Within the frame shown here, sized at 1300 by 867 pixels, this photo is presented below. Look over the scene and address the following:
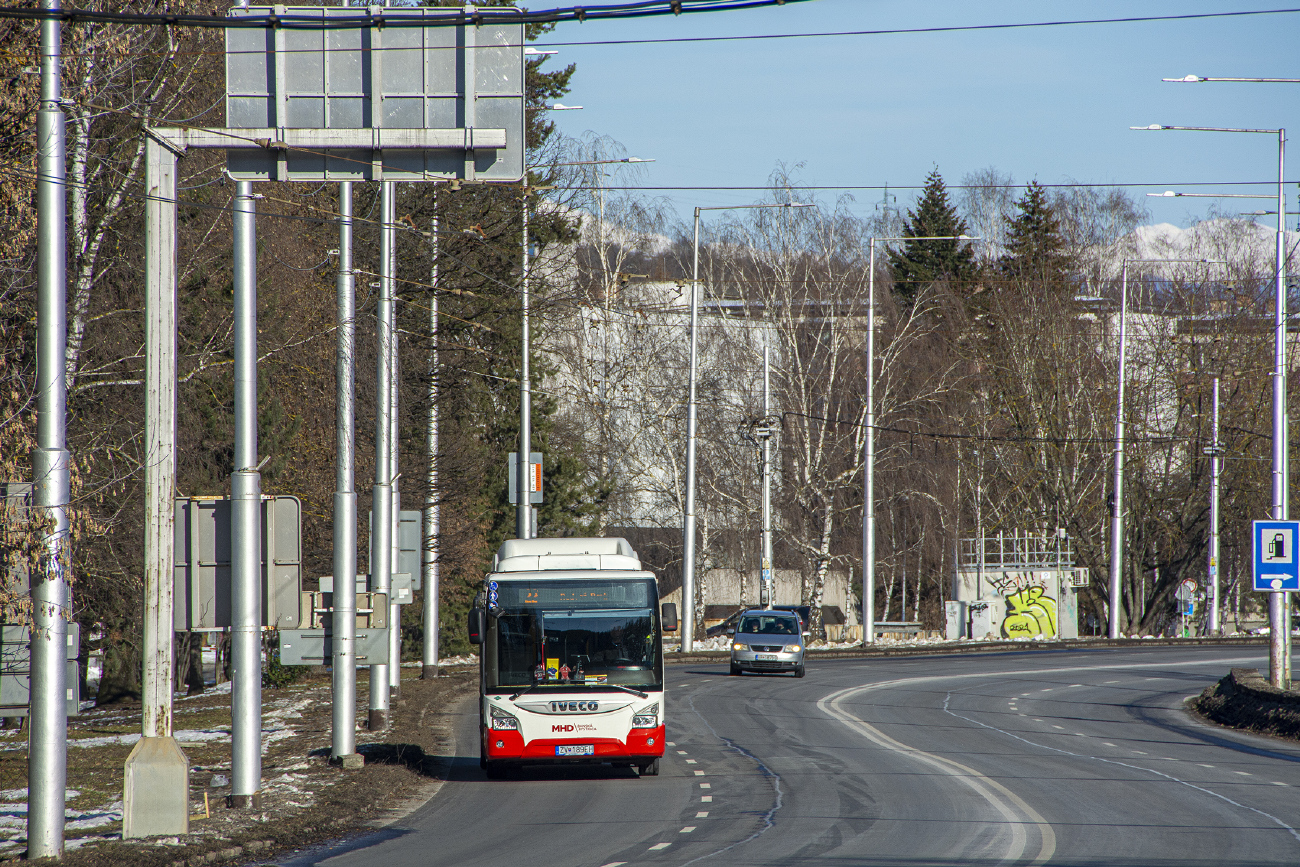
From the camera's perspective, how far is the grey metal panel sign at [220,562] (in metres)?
12.1

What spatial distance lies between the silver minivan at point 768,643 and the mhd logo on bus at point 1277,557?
45.7 feet

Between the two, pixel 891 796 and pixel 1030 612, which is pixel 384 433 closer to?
pixel 891 796

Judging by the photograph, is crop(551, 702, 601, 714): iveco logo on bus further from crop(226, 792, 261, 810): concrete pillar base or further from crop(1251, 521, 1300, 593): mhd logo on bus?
crop(1251, 521, 1300, 593): mhd logo on bus

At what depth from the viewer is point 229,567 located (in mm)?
12344

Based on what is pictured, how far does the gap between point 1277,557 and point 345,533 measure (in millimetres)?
14814

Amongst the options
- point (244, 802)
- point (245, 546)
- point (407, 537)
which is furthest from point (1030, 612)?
point (245, 546)

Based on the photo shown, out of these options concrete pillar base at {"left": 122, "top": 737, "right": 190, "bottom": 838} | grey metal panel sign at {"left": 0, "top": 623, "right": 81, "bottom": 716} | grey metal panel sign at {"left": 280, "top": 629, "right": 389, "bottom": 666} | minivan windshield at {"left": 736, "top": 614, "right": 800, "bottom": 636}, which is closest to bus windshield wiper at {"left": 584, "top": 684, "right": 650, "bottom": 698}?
grey metal panel sign at {"left": 280, "top": 629, "right": 389, "bottom": 666}

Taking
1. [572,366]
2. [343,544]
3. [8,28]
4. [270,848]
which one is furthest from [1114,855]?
[572,366]

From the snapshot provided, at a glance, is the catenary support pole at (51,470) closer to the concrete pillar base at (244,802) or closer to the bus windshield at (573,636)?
the concrete pillar base at (244,802)

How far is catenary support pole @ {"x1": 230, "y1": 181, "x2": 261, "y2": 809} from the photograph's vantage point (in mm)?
12328

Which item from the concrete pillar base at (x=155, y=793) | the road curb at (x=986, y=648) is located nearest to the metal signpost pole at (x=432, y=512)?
the road curb at (x=986, y=648)

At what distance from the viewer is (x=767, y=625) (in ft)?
115

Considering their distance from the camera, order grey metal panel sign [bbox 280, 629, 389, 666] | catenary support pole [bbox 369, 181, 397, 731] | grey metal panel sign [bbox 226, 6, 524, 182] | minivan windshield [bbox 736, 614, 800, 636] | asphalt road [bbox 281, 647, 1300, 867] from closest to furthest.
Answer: asphalt road [bbox 281, 647, 1300, 867] → grey metal panel sign [bbox 226, 6, 524, 182] → grey metal panel sign [bbox 280, 629, 389, 666] → catenary support pole [bbox 369, 181, 397, 731] → minivan windshield [bbox 736, 614, 800, 636]

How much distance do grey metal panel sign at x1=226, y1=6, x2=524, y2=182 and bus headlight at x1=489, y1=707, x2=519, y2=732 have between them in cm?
639
